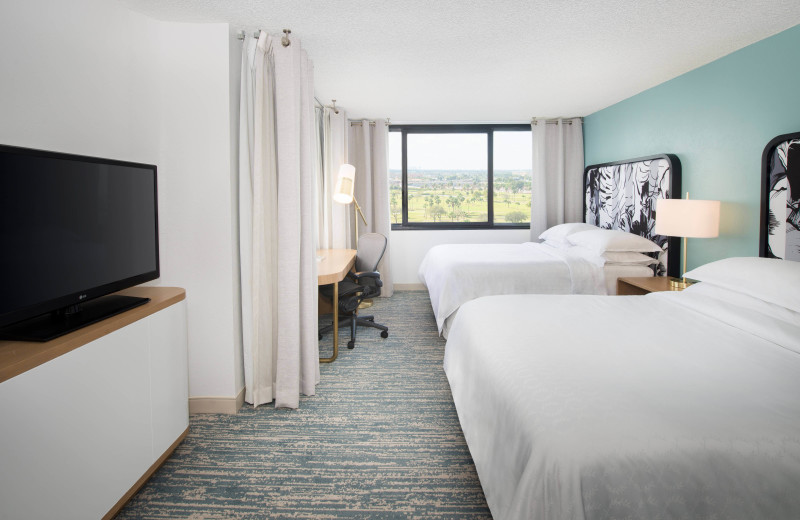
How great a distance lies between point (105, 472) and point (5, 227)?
0.97 m

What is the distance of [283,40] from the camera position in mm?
2545

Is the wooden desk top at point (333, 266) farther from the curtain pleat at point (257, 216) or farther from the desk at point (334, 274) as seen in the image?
the curtain pleat at point (257, 216)

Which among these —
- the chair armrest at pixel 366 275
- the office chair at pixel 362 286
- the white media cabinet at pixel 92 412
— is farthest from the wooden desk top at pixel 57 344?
the chair armrest at pixel 366 275

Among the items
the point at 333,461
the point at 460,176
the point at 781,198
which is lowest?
the point at 333,461

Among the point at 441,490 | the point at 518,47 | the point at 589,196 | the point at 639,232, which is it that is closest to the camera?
the point at 441,490

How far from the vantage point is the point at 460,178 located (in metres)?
6.09

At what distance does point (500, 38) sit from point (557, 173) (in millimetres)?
3228

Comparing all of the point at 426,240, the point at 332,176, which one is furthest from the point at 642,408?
the point at 426,240

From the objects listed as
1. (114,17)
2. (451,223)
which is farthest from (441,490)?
(451,223)

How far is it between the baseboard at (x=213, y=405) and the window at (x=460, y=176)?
3.95 metres

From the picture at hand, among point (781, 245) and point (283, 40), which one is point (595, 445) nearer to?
point (781, 245)

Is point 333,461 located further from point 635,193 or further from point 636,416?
point 635,193

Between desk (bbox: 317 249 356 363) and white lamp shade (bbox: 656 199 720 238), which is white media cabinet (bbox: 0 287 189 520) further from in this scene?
white lamp shade (bbox: 656 199 720 238)

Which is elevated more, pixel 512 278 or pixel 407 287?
pixel 512 278
